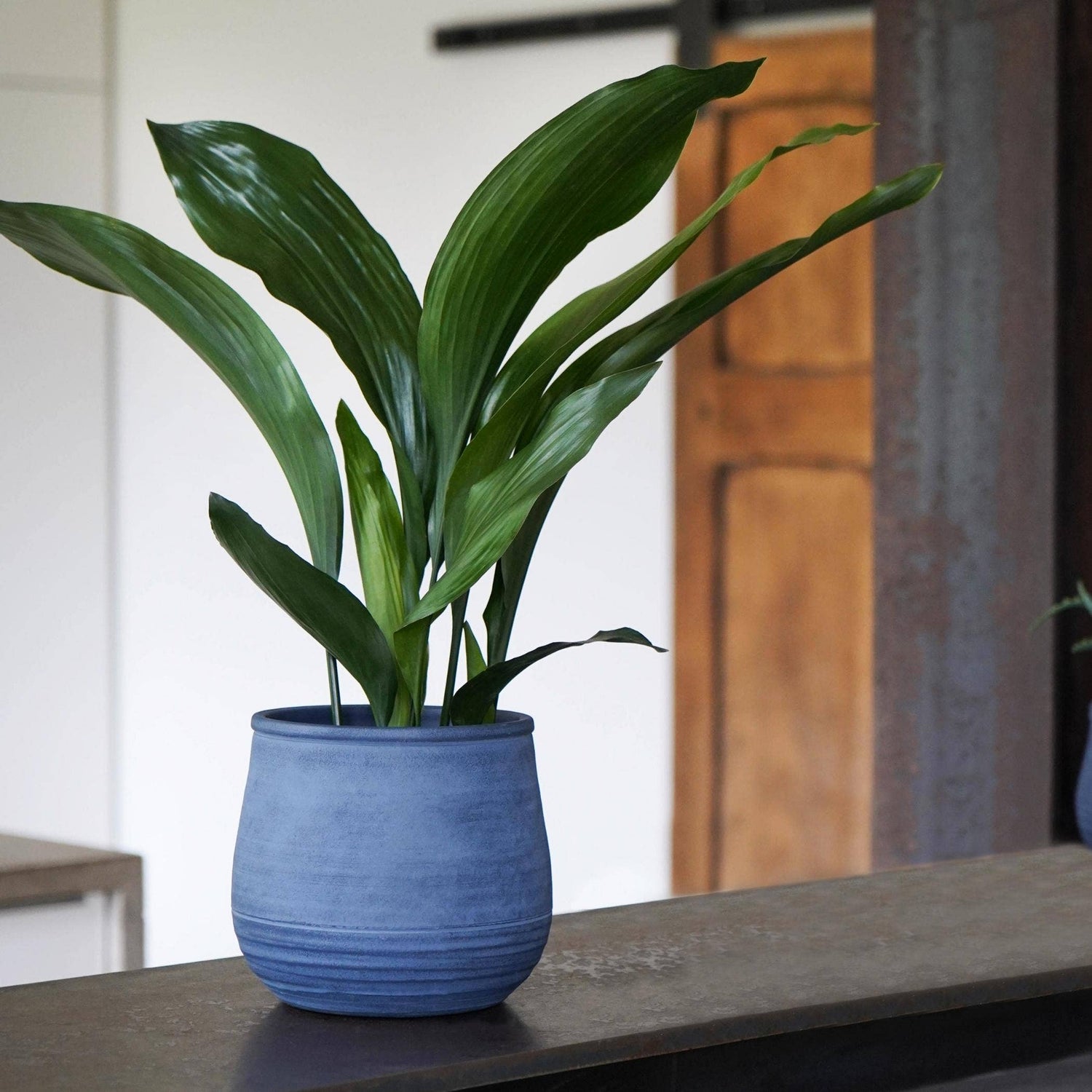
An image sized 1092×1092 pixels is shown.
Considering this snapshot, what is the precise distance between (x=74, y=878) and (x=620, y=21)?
245 centimetres

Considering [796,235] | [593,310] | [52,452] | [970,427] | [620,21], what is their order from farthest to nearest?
[52,452] < [620,21] < [796,235] < [970,427] < [593,310]

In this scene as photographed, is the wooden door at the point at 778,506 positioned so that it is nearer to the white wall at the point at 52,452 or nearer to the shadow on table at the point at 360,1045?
the white wall at the point at 52,452

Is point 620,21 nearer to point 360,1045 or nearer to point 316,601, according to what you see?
point 316,601

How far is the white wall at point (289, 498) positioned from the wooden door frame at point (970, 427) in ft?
4.61

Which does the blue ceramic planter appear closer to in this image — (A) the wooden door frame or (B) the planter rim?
(B) the planter rim

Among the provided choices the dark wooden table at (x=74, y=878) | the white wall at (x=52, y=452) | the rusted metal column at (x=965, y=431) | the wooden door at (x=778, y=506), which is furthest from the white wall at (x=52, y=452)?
the rusted metal column at (x=965, y=431)

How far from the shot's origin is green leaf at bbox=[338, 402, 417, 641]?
3.59 ft

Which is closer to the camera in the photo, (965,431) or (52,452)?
(965,431)

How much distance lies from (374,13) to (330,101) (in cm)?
24

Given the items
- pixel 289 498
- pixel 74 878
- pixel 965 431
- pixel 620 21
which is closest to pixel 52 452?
pixel 289 498

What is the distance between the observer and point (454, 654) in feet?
3.52

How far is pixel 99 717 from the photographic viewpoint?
4980mm

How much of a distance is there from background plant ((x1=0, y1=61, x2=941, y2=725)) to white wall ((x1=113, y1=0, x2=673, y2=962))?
289 centimetres

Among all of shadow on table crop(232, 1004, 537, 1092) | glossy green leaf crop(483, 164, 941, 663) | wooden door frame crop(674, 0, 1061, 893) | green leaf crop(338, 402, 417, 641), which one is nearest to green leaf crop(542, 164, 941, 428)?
glossy green leaf crop(483, 164, 941, 663)
